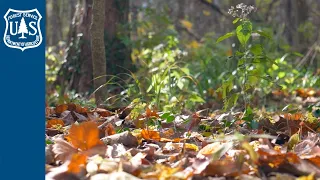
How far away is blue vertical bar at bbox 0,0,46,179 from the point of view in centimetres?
202

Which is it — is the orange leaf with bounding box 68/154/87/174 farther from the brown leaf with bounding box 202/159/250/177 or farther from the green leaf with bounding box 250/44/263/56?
the green leaf with bounding box 250/44/263/56

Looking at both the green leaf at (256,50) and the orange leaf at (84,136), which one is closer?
the orange leaf at (84,136)

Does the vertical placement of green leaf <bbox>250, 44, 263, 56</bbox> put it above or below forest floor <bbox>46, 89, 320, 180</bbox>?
above

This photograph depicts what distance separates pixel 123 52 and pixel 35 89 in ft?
16.7

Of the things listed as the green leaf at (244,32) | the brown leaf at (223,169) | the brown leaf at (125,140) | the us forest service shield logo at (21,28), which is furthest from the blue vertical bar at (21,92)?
the green leaf at (244,32)

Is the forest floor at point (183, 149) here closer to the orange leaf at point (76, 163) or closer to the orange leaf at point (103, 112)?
the orange leaf at point (76, 163)

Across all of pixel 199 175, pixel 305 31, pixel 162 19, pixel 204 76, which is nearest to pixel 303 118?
pixel 199 175

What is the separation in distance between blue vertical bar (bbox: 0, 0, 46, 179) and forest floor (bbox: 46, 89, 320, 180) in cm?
12

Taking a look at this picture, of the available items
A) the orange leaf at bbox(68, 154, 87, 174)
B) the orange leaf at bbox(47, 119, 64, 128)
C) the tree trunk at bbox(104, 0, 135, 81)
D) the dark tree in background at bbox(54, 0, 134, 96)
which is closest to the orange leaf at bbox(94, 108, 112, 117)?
the orange leaf at bbox(47, 119, 64, 128)

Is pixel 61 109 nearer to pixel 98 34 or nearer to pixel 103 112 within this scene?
pixel 103 112

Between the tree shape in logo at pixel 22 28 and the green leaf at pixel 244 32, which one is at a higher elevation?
the tree shape in logo at pixel 22 28

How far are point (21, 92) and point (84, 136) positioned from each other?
373mm

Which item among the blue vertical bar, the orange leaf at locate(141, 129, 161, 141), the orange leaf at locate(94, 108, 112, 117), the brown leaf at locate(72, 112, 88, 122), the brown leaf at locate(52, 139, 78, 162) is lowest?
the orange leaf at locate(94, 108, 112, 117)

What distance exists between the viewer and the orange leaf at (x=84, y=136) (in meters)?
2.30
